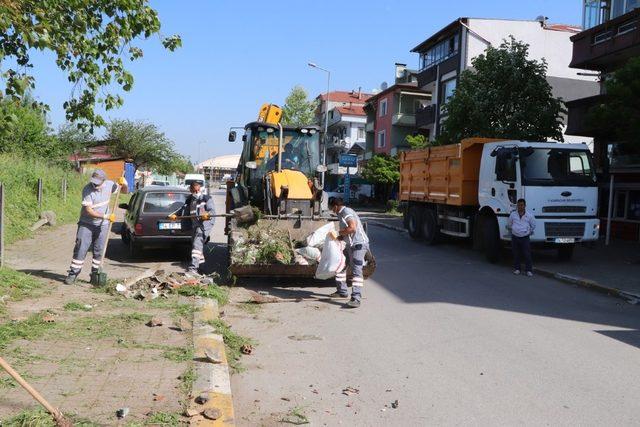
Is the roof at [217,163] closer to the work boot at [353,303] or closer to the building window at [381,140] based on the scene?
the building window at [381,140]

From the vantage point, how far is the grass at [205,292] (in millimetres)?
8719

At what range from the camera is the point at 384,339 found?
7.01 m

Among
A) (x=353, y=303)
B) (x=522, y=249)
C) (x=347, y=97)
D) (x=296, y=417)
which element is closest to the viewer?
(x=296, y=417)

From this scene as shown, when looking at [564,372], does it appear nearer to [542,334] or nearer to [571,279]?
[542,334]

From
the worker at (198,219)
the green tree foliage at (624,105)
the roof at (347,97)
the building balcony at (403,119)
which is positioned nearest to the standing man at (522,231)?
the green tree foliage at (624,105)

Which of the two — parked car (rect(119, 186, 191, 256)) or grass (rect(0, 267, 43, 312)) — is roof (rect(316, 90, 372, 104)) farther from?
grass (rect(0, 267, 43, 312))

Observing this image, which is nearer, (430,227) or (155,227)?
(155,227)

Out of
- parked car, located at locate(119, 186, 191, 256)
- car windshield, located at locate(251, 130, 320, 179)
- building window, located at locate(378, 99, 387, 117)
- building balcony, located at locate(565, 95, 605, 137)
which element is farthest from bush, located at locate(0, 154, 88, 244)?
building window, located at locate(378, 99, 387, 117)

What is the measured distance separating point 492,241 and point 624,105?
4204mm

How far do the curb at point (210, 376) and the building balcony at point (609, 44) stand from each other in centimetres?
1622

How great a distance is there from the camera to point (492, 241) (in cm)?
1421

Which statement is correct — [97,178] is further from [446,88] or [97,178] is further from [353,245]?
[446,88]

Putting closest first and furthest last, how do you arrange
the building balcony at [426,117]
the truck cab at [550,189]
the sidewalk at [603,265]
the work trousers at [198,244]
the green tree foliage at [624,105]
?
the work trousers at [198,244] → the sidewalk at [603,265] → the green tree foliage at [624,105] → the truck cab at [550,189] → the building balcony at [426,117]

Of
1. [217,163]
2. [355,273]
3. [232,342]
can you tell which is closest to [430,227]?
[355,273]
